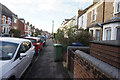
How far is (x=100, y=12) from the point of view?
453 inches

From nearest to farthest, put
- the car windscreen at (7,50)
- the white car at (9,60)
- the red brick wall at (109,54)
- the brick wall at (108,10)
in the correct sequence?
the red brick wall at (109,54), the white car at (9,60), the car windscreen at (7,50), the brick wall at (108,10)

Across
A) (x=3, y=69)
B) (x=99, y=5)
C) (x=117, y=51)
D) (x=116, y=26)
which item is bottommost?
(x=3, y=69)

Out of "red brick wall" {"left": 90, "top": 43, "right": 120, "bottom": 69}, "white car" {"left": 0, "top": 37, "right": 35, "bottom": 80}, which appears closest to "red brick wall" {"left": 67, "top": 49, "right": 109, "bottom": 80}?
"red brick wall" {"left": 90, "top": 43, "right": 120, "bottom": 69}

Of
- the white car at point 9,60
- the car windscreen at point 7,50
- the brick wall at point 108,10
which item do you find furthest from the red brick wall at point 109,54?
the brick wall at point 108,10

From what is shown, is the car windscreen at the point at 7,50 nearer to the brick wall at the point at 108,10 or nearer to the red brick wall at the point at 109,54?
the red brick wall at the point at 109,54

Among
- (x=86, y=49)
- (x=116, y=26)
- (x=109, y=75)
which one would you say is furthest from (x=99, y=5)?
(x=109, y=75)

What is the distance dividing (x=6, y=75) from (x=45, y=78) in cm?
196

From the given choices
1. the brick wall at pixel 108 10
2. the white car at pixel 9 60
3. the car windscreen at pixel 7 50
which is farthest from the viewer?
the brick wall at pixel 108 10

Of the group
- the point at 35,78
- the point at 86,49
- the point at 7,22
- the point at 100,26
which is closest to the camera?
the point at 35,78

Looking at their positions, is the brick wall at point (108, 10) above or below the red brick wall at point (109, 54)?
above

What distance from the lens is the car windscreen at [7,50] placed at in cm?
296

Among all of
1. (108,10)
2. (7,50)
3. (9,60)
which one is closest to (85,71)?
(9,60)

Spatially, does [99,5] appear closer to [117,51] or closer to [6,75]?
[117,51]

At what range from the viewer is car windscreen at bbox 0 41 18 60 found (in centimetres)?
296
